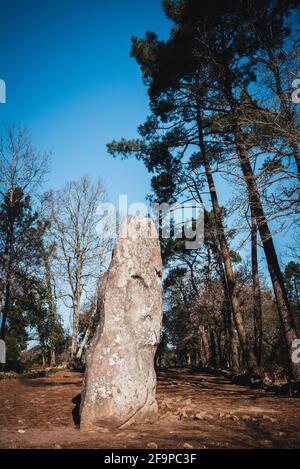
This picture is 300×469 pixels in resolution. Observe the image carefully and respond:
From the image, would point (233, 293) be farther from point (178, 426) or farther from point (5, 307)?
point (5, 307)

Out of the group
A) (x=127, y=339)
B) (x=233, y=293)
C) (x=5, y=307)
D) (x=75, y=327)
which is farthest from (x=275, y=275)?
(x=75, y=327)

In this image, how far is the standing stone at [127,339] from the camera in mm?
4457

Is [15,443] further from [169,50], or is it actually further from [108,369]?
[169,50]

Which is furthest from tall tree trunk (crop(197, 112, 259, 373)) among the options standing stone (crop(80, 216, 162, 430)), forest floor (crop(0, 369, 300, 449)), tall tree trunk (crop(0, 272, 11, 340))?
tall tree trunk (crop(0, 272, 11, 340))

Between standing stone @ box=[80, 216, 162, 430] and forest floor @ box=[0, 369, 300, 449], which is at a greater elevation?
standing stone @ box=[80, 216, 162, 430]

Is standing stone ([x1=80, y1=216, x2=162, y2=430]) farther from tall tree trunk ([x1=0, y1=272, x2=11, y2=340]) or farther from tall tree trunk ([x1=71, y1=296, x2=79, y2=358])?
tall tree trunk ([x1=71, y1=296, x2=79, y2=358])

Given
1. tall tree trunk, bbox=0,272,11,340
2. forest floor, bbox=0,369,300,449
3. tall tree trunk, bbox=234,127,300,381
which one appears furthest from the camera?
tall tree trunk, bbox=0,272,11,340

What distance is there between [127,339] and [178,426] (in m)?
1.43

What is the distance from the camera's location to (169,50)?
10.7m

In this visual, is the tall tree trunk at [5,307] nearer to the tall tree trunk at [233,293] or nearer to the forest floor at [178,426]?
the forest floor at [178,426]

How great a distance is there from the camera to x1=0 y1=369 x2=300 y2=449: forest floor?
3.58 m

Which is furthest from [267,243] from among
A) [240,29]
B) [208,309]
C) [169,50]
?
[208,309]

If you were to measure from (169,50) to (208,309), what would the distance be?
17887 mm

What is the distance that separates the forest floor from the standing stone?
250mm
